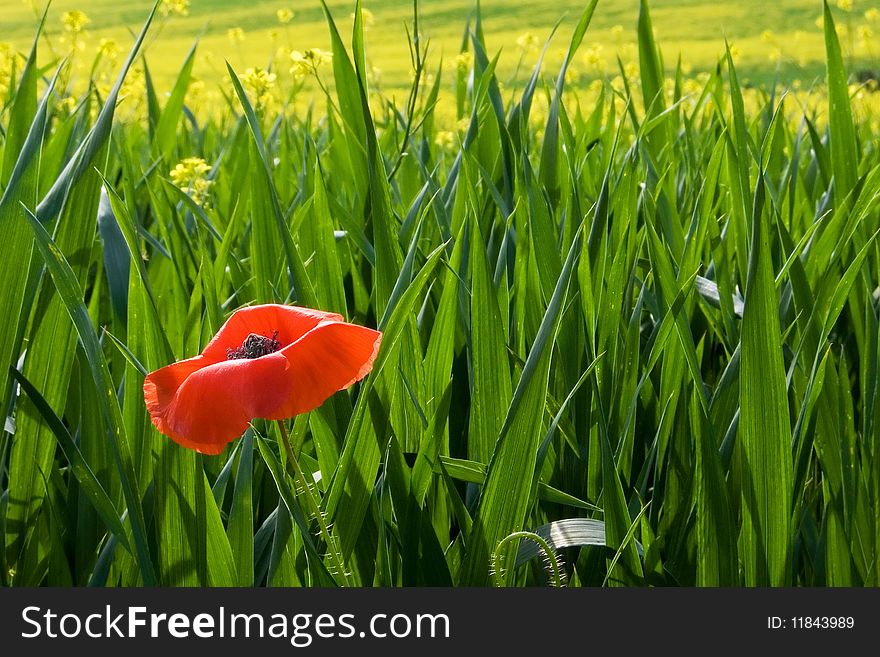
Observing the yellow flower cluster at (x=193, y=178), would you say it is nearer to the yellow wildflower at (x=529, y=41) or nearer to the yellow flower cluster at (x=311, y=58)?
the yellow flower cluster at (x=311, y=58)

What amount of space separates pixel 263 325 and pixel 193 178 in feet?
2.89

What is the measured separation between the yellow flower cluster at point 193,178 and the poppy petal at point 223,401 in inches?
32.5

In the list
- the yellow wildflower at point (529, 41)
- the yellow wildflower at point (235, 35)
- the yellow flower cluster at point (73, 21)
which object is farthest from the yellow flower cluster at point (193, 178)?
the yellow wildflower at point (235, 35)

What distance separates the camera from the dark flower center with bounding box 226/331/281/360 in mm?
447

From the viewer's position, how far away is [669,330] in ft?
2.04

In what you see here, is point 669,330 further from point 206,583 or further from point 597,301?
point 206,583

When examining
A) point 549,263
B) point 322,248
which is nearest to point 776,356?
point 549,263

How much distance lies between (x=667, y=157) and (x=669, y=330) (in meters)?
0.59

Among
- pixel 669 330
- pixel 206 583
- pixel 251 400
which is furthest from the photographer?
pixel 669 330

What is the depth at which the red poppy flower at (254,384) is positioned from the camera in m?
0.41

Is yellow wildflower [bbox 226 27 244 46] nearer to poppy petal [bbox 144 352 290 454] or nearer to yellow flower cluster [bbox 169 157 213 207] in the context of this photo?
yellow flower cluster [bbox 169 157 213 207]

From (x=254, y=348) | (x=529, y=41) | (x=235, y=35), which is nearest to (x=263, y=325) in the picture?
(x=254, y=348)

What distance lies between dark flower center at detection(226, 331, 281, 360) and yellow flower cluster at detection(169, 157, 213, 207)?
0.78 metres

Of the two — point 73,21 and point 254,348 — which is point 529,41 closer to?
point 73,21
